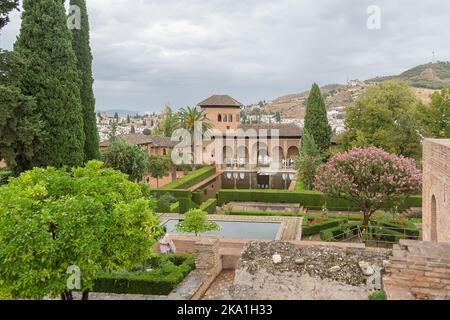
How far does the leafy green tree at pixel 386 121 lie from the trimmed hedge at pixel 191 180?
1213 centimetres

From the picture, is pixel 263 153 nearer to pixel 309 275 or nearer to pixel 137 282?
pixel 137 282

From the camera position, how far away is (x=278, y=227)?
66.1 feet

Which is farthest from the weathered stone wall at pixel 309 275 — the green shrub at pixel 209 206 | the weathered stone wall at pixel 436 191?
the green shrub at pixel 209 206

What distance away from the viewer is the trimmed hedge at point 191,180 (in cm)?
2850

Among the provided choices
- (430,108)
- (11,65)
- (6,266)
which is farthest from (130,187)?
(430,108)

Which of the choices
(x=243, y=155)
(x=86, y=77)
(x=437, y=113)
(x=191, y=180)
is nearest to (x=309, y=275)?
(x=86, y=77)

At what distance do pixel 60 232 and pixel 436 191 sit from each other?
9828mm

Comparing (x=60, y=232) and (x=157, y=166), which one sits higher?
(x=60, y=232)

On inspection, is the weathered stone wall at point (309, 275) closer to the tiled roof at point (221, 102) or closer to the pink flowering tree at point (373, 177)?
the pink flowering tree at point (373, 177)

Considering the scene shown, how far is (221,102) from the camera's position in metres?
51.1

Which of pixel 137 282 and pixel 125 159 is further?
pixel 125 159

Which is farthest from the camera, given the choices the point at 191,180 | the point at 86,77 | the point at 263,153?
the point at 263,153
